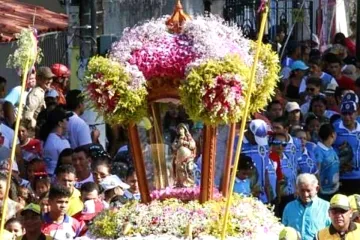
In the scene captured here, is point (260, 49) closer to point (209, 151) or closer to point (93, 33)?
point (209, 151)

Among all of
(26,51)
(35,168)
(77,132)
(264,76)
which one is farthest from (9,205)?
(264,76)

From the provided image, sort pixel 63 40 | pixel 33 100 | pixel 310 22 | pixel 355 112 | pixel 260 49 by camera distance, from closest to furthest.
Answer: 1. pixel 260 49
2. pixel 33 100
3. pixel 355 112
4. pixel 63 40
5. pixel 310 22

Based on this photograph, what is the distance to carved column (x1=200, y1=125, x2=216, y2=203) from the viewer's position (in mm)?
9969

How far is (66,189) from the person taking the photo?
11289mm

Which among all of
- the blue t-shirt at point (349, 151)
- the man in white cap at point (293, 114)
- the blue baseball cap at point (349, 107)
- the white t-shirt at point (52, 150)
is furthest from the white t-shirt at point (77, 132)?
the blue baseball cap at point (349, 107)

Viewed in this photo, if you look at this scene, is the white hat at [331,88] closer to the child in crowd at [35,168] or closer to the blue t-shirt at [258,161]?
the blue t-shirt at [258,161]

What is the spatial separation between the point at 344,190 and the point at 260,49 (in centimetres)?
641

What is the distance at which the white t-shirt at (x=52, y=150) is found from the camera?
14.2 meters

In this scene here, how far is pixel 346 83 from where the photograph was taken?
19.9m

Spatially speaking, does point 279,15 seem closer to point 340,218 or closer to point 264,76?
point 340,218

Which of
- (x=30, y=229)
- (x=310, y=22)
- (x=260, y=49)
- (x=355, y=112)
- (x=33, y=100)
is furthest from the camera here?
(x=310, y=22)

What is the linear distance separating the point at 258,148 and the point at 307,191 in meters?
1.63

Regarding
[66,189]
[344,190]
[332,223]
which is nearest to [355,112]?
[344,190]

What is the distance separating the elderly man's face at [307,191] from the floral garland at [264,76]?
279 cm
